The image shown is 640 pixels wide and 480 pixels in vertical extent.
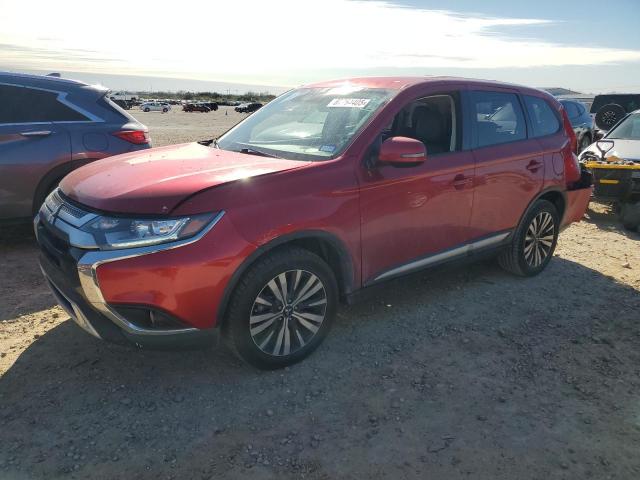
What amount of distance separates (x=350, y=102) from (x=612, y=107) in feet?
36.6

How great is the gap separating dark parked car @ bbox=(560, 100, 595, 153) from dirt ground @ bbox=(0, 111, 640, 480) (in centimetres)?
837

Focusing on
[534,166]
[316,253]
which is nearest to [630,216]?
[534,166]

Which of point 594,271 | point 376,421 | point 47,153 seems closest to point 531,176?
point 594,271

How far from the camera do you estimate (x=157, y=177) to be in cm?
299

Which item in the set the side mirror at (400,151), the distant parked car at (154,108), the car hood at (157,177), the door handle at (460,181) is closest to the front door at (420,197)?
the door handle at (460,181)

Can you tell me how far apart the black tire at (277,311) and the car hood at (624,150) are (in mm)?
5914

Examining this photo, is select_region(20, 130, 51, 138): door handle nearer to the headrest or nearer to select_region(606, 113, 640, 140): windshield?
the headrest

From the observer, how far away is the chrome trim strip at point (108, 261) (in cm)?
264

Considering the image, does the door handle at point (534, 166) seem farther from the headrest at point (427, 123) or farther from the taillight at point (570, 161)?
the headrest at point (427, 123)

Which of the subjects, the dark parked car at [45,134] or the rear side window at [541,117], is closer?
the rear side window at [541,117]

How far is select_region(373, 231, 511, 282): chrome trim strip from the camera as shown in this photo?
3.68m

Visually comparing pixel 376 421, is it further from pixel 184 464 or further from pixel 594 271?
pixel 594 271

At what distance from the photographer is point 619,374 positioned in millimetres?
3363

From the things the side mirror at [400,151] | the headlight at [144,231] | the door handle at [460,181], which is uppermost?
the side mirror at [400,151]
